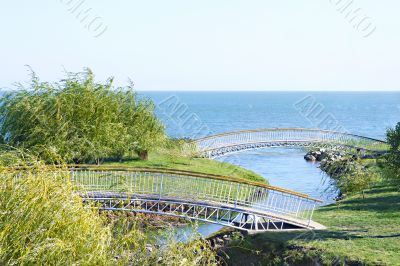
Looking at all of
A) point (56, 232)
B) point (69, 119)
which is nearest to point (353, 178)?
point (69, 119)

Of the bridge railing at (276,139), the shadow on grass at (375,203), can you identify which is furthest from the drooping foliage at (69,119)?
the shadow on grass at (375,203)

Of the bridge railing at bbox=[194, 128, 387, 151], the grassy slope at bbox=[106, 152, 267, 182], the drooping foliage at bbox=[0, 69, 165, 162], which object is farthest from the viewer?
the bridge railing at bbox=[194, 128, 387, 151]

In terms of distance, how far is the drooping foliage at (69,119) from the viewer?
32094 mm

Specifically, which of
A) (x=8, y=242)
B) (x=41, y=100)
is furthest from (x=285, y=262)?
(x=41, y=100)

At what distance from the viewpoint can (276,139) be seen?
46.2 m

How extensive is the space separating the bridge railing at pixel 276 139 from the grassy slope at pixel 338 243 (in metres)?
19.1

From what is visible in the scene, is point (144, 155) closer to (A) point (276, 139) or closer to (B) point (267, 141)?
(B) point (267, 141)

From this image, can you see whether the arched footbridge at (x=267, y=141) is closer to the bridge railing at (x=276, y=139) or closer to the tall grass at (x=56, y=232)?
the bridge railing at (x=276, y=139)

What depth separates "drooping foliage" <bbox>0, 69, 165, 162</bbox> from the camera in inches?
1264

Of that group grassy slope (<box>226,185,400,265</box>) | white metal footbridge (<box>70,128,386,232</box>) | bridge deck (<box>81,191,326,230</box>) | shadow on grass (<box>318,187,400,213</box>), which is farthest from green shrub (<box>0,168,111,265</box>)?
shadow on grass (<box>318,187,400,213</box>)

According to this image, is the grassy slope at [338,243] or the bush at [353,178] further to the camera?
the bush at [353,178]

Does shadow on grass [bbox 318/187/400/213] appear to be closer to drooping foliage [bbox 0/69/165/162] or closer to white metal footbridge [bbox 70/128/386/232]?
white metal footbridge [bbox 70/128/386/232]

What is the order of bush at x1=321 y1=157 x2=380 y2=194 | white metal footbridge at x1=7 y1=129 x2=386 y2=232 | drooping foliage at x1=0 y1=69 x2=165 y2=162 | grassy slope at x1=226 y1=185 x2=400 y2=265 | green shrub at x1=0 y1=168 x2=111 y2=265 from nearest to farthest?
green shrub at x1=0 y1=168 x2=111 y2=265 < grassy slope at x1=226 y1=185 x2=400 y2=265 < white metal footbridge at x1=7 y1=129 x2=386 y2=232 < bush at x1=321 y1=157 x2=380 y2=194 < drooping foliage at x1=0 y1=69 x2=165 y2=162

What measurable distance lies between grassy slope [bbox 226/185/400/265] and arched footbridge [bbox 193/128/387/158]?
60.2ft
